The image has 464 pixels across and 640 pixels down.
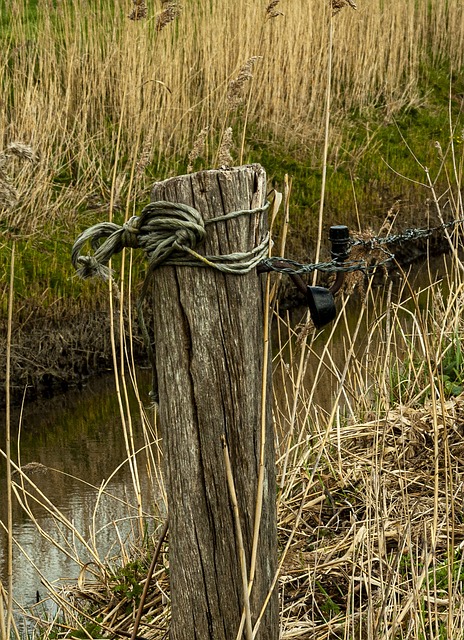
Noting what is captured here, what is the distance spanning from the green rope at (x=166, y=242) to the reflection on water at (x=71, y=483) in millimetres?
1506

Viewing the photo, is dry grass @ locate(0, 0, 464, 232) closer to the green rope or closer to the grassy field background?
the grassy field background

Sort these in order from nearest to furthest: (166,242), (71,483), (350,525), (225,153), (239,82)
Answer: (166,242)
(225,153)
(239,82)
(350,525)
(71,483)

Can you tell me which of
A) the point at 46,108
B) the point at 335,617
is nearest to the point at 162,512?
the point at 335,617

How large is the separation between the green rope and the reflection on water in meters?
1.51

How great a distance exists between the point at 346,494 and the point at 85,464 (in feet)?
6.59

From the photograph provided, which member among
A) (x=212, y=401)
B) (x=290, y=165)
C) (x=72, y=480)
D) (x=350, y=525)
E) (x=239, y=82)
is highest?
(x=239, y=82)

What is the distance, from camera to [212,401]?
5.01 ft

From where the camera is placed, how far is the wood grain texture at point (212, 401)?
1.50 metres

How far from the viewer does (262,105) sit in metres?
6.83

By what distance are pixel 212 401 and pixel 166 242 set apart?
257mm

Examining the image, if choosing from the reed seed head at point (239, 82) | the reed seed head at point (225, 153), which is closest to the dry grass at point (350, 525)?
the reed seed head at point (225, 153)

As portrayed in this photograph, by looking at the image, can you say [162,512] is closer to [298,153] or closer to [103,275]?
[103,275]

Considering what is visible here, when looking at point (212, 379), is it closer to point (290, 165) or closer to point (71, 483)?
point (71, 483)

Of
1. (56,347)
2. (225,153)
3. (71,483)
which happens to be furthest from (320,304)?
(56,347)
